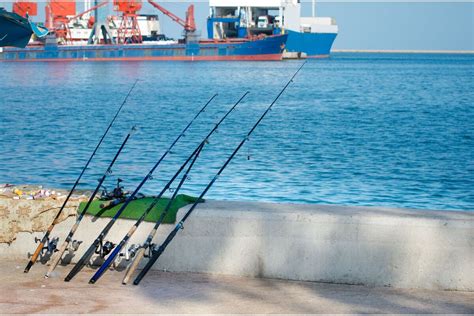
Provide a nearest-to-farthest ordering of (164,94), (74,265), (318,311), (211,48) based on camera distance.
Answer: (318,311), (74,265), (164,94), (211,48)

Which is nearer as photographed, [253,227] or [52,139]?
[253,227]

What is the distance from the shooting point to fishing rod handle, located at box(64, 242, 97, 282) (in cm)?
499

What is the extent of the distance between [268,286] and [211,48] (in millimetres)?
86294

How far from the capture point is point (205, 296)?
15.4 ft

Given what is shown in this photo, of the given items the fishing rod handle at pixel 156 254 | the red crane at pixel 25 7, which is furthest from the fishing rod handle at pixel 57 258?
the red crane at pixel 25 7

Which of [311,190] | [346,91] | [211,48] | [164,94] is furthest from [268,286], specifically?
[211,48]

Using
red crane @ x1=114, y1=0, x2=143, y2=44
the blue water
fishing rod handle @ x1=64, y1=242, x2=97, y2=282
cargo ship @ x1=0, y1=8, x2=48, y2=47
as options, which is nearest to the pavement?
fishing rod handle @ x1=64, y1=242, x2=97, y2=282

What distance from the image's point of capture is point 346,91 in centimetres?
4838

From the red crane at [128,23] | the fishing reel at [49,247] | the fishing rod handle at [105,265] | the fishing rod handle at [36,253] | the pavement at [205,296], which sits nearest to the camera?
the pavement at [205,296]

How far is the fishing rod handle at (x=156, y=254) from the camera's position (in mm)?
4926

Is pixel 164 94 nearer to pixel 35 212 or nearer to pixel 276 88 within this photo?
pixel 276 88

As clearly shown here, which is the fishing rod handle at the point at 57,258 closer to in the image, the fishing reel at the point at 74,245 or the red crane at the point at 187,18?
the fishing reel at the point at 74,245

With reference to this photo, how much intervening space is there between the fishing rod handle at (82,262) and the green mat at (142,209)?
0.70ft

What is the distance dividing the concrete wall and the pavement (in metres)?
0.06
